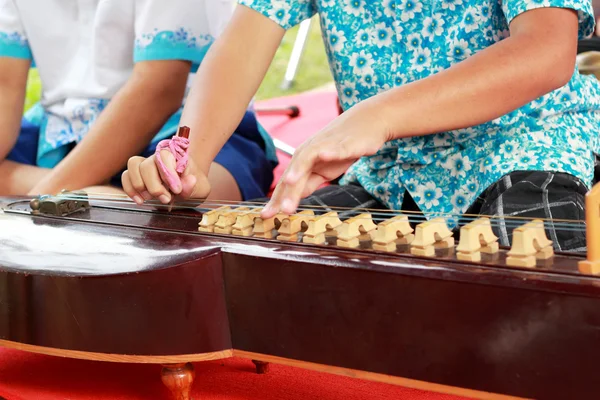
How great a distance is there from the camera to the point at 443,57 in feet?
4.78

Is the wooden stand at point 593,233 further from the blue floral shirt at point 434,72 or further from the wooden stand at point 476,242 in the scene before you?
the blue floral shirt at point 434,72

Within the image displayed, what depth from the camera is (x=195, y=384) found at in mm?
1420

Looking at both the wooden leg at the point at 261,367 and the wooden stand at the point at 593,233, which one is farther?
the wooden leg at the point at 261,367

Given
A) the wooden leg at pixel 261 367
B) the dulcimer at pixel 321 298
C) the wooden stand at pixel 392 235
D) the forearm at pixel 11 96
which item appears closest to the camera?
the dulcimer at pixel 321 298

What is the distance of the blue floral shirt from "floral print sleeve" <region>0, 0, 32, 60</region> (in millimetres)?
863

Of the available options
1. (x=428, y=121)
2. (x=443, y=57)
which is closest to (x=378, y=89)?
(x=443, y=57)

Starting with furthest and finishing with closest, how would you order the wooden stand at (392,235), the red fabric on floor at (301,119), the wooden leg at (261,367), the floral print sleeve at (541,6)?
1. the red fabric on floor at (301,119)
2. the wooden leg at (261,367)
3. the floral print sleeve at (541,6)
4. the wooden stand at (392,235)

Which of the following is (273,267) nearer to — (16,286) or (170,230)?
A: (170,230)

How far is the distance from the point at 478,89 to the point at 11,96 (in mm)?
1425

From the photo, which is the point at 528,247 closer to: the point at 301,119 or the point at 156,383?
the point at 156,383

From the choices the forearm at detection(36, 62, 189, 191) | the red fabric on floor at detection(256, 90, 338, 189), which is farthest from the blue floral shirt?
the red fabric on floor at detection(256, 90, 338, 189)

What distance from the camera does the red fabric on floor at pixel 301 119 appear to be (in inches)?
Result: 123

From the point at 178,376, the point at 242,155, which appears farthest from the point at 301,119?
the point at 178,376

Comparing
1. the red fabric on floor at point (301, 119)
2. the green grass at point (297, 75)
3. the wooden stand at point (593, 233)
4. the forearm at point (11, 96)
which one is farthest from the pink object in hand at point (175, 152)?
the green grass at point (297, 75)
